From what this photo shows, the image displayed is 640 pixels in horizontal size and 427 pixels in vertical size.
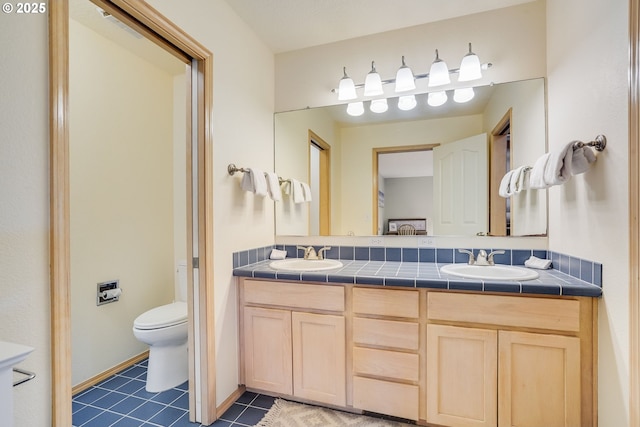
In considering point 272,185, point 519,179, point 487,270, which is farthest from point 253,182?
point 519,179

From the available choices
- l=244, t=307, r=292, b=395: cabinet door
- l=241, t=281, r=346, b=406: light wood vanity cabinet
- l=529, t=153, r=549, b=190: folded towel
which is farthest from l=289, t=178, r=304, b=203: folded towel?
l=529, t=153, r=549, b=190: folded towel

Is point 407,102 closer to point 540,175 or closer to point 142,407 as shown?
point 540,175

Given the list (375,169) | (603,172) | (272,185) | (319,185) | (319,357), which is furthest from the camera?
(319,185)

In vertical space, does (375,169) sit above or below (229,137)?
below

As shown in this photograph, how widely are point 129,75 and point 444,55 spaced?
2.31 meters

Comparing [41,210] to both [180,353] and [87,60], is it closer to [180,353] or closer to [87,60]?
[180,353]

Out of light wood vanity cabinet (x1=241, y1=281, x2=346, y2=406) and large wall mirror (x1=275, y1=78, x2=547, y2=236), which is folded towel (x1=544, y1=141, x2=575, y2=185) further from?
light wood vanity cabinet (x1=241, y1=281, x2=346, y2=406)

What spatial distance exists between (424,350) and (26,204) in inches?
66.9

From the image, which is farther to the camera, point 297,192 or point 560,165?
point 297,192

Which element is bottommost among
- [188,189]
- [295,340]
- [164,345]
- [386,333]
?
[164,345]

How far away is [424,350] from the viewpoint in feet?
4.97

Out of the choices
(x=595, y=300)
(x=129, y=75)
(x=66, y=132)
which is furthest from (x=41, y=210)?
(x=595, y=300)

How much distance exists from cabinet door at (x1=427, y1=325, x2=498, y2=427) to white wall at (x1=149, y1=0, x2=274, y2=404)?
1.14m

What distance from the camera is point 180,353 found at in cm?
205
